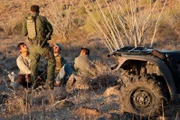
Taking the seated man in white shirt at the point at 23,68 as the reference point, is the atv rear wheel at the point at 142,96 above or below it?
below

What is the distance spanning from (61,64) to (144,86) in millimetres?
4815

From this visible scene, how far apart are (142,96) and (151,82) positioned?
0.79 ft

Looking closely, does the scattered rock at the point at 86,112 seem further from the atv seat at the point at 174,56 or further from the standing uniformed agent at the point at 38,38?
the standing uniformed agent at the point at 38,38

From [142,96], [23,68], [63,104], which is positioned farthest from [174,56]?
[23,68]

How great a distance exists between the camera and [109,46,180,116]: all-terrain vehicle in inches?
232

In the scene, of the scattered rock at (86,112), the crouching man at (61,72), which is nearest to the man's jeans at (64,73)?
the crouching man at (61,72)

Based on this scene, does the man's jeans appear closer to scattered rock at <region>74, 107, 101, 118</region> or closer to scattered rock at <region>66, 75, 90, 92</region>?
scattered rock at <region>66, 75, 90, 92</region>

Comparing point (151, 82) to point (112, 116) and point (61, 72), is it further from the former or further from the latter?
point (61, 72)

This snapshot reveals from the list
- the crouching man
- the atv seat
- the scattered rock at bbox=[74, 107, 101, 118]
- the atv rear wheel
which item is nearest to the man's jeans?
the crouching man

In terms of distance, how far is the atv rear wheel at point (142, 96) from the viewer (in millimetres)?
5891

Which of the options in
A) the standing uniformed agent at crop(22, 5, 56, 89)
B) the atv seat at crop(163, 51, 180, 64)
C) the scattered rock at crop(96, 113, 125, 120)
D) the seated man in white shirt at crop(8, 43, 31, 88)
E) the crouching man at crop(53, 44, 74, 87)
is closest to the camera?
the scattered rock at crop(96, 113, 125, 120)

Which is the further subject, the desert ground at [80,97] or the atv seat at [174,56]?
the desert ground at [80,97]

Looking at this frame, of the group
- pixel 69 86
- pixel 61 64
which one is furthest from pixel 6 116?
pixel 61 64

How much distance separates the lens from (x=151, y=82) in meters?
5.92
